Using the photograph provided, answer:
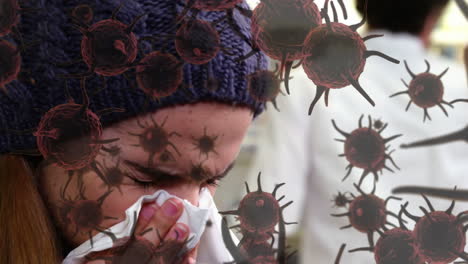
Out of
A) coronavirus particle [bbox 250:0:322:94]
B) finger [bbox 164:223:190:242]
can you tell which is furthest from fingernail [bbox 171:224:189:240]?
coronavirus particle [bbox 250:0:322:94]

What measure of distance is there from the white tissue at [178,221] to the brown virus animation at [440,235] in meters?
0.10

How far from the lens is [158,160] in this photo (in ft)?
0.88

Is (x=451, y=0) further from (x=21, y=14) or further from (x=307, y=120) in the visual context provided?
(x=21, y=14)

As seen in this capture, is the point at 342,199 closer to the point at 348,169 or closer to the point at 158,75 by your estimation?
the point at 348,169

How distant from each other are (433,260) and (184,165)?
5.4 inches

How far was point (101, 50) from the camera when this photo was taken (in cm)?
27

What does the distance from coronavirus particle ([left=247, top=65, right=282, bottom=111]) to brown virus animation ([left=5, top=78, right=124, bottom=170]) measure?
0.07 metres

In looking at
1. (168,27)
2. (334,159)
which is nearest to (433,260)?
(334,159)

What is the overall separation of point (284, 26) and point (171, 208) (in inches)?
4.4

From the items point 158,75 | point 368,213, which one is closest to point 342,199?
point 368,213

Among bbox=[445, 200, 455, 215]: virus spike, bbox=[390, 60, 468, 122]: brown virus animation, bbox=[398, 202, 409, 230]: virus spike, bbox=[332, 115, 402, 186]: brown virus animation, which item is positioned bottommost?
bbox=[398, 202, 409, 230]: virus spike

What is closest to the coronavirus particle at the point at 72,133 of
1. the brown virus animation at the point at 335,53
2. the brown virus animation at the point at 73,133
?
the brown virus animation at the point at 73,133

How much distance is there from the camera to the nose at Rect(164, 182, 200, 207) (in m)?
0.27

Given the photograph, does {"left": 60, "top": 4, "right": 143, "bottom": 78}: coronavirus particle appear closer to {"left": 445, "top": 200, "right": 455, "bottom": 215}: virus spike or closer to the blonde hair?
the blonde hair
